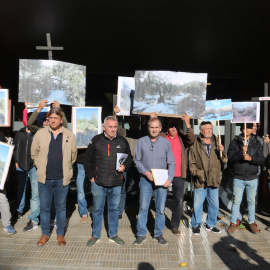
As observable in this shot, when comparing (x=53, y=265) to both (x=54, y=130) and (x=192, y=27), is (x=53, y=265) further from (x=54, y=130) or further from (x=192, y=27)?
(x=192, y=27)

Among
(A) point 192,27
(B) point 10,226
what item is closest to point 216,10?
(A) point 192,27

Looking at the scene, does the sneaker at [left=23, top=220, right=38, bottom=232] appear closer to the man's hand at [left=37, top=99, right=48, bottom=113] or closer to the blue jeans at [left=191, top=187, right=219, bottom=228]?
the man's hand at [left=37, top=99, right=48, bottom=113]

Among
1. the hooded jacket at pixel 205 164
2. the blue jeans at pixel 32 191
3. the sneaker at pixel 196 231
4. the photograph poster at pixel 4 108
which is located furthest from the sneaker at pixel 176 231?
the photograph poster at pixel 4 108

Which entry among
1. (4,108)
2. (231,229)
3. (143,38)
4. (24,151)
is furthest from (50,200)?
(143,38)

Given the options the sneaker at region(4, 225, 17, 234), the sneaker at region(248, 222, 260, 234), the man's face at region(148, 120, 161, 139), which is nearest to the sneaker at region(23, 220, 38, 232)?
the sneaker at region(4, 225, 17, 234)

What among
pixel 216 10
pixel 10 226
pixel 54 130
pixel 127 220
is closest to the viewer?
pixel 54 130

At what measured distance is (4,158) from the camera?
413cm

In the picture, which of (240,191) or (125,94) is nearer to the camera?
(240,191)

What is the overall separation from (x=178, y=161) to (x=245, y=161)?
1.18 metres

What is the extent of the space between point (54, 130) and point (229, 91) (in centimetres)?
581

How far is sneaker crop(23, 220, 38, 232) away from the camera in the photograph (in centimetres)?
442

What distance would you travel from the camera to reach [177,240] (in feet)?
13.7

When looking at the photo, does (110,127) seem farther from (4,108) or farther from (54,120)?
(4,108)

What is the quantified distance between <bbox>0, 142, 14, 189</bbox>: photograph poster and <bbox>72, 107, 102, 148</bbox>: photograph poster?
1.13 metres
